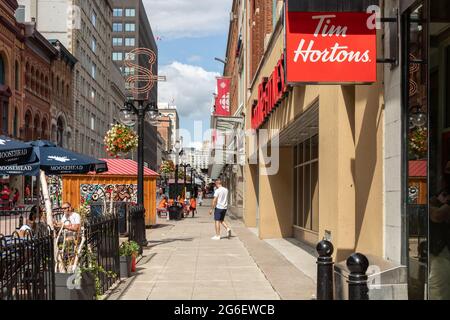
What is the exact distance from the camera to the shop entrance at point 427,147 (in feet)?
20.7

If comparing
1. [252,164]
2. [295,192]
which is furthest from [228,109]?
[295,192]

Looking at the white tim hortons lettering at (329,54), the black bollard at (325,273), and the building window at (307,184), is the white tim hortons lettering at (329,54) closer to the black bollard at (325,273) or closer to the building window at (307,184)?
the black bollard at (325,273)

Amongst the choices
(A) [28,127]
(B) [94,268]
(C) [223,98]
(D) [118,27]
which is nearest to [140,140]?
(B) [94,268]

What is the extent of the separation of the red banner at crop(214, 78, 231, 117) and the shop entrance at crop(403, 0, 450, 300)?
39.5m

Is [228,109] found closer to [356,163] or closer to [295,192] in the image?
[295,192]

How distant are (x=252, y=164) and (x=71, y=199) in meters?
7.14

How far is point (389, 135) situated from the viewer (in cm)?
719

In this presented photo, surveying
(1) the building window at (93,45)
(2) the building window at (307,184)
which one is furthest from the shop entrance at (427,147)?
(1) the building window at (93,45)

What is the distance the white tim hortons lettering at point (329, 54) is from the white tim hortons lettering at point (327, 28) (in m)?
0.14

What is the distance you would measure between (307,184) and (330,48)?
9789 mm

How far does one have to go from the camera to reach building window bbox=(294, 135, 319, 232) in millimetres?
15703

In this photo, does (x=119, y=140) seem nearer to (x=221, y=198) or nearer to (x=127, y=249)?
(x=221, y=198)

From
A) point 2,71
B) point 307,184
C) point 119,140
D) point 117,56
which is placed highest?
point 117,56

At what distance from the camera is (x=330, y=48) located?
24.1 ft
